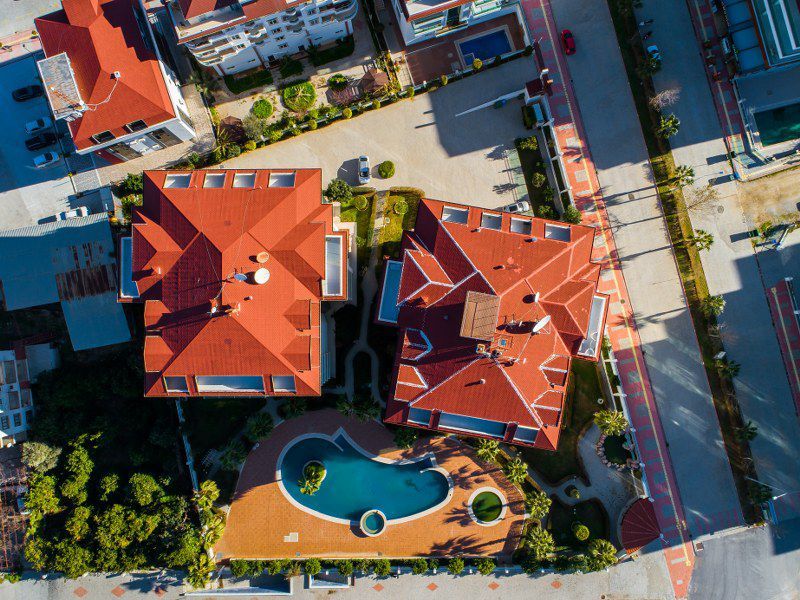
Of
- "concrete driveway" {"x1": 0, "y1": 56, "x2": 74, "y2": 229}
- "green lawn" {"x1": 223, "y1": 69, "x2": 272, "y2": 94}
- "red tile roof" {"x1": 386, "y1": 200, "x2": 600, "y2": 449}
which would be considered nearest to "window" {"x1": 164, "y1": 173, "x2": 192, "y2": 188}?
"green lawn" {"x1": 223, "y1": 69, "x2": 272, "y2": 94}

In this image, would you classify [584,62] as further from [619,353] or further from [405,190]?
[619,353]

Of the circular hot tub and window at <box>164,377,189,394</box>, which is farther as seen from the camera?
the circular hot tub

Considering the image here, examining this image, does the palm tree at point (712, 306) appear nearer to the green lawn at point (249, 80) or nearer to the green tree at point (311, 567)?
the green tree at point (311, 567)

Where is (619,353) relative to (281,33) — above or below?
below

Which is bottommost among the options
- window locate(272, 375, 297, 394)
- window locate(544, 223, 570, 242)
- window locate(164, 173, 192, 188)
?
window locate(272, 375, 297, 394)

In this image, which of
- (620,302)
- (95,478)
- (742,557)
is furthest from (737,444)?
(95,478)

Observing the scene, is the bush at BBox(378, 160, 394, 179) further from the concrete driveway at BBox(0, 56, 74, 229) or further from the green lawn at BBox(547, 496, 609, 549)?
the green lawn at BBox(547, 496, 609, 549)
